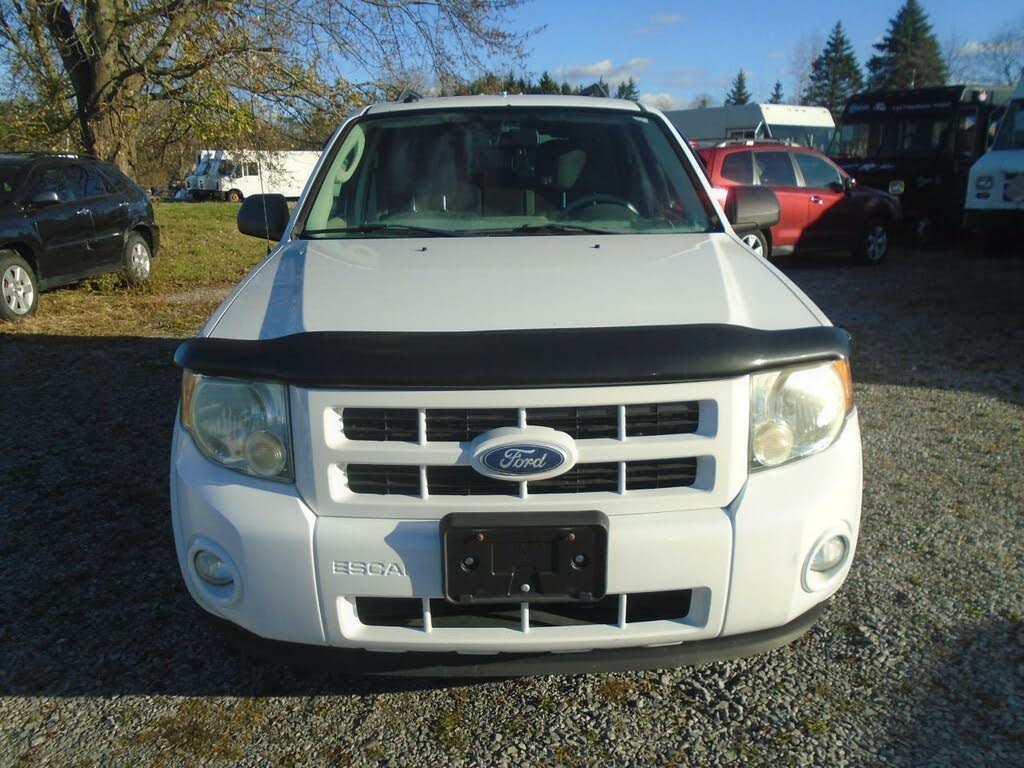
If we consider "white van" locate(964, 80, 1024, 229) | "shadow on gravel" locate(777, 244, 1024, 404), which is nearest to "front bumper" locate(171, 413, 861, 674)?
"shadow on gravel" locate(777, 244, 1024, 404)

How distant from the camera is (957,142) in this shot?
47.0ft

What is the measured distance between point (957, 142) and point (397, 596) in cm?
1532

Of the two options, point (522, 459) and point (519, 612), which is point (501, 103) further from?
point (519, 612)

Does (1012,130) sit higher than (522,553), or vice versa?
(1012,130)

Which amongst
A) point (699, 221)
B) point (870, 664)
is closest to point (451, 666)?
point (870, 664)

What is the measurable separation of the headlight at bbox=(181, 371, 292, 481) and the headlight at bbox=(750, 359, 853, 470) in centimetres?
119

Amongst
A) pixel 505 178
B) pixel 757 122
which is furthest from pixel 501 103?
pixel 757 122

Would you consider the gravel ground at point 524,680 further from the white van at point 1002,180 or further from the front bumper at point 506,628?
the white van at point 1002,180

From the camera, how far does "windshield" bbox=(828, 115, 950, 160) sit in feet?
47.6

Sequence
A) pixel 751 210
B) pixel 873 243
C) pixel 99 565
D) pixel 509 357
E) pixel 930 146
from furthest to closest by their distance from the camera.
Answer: pixel 930 146
pixel 873 243
pixel 751 210
pixel 99 565
pixel 509 357

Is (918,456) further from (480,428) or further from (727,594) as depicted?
(480,428)

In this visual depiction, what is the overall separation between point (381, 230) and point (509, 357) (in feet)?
4.87

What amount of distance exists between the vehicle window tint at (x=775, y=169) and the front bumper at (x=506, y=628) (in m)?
10.0

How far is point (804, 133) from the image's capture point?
26859 millimetres
